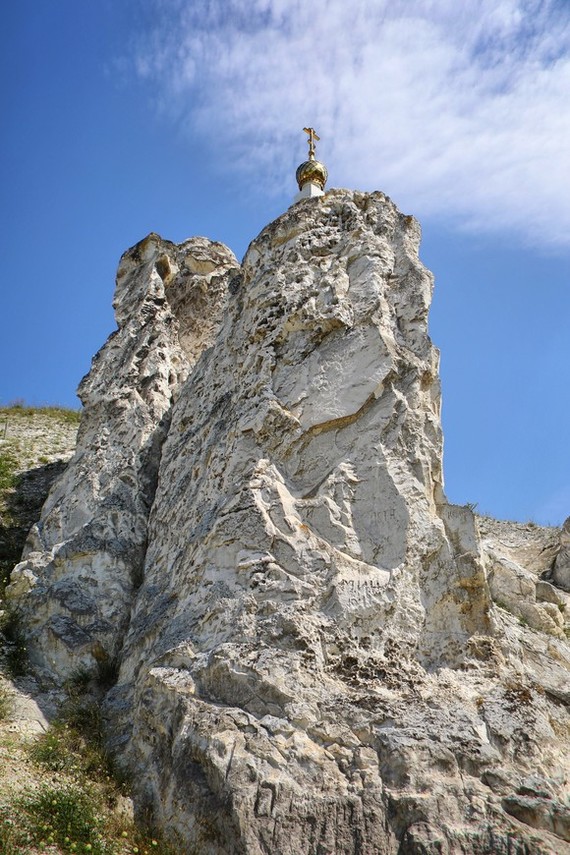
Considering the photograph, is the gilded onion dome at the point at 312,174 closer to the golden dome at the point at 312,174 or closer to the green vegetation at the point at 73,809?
the golden dome at the point at 312,174

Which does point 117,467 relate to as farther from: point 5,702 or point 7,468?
point 7,468

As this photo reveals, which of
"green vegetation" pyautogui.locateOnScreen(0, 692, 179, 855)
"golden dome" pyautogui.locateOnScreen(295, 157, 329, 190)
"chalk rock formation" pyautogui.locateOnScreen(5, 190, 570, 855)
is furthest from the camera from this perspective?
"golden dome" pyautogui.locateOnScreen(295, 157, 329, 190)

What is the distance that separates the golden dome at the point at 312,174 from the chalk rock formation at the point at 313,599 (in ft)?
7.11

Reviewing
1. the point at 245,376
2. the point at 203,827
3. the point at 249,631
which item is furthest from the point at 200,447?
the point at 203,827

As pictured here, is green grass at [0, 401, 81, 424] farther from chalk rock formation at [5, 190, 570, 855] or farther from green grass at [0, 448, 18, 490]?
chalk rock formation at [5, 190, 570, 855]

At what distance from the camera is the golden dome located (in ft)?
46.8

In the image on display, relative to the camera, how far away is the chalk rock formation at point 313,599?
674cm

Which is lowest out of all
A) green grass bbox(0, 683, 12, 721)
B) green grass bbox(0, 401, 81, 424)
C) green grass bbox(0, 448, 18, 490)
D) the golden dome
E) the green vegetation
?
the green vegetation

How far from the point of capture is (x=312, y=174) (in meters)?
14.3

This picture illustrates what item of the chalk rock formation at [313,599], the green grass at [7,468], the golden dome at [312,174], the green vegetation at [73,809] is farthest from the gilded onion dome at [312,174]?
the green vegetation at [73,809]

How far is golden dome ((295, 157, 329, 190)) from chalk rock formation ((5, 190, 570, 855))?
2.17m

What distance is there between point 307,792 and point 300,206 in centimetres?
866

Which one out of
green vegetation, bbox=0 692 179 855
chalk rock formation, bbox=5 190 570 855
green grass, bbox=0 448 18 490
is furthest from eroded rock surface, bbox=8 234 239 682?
green grass, bbox=0 448 18 490

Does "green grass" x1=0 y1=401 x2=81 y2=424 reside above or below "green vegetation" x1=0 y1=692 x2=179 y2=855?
above
